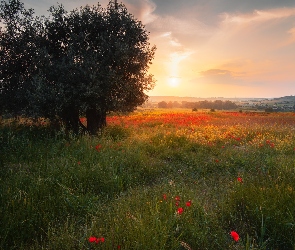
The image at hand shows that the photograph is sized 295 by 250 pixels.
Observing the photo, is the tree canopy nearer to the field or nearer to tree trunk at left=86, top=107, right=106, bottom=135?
tree trunk at left=86, top=107, right=106, bottom=135

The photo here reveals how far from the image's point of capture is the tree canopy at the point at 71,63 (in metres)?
11.7

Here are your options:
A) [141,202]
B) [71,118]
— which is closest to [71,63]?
[71,118]

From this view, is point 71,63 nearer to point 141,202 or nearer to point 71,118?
point 71,118

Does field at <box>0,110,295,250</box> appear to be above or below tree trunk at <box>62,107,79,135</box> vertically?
below

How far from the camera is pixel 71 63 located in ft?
38.7

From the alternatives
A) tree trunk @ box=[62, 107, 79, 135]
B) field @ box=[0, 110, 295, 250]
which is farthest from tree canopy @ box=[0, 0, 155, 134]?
field @ box=[0, 110, 295, 250]

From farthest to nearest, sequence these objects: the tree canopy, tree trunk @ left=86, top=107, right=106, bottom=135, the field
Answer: tree trunk @ left=86, top=107, right=106, bottom=135
the tree canopy
the field

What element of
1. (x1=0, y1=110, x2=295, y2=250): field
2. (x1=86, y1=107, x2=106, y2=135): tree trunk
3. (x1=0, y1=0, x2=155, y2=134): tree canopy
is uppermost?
(x1=0, y1=0, x2=155, y2=134): tree canopy

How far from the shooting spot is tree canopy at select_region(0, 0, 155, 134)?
11.7 m

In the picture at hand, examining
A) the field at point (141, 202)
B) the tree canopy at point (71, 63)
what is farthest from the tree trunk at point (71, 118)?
the field at point (141, 202)

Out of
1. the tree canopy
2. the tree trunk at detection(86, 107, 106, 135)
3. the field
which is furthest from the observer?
the tree trunk at detection(86, 107, 106, 135)

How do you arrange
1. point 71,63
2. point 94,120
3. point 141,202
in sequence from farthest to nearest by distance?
point 94,120
point 71,63
point 141,202

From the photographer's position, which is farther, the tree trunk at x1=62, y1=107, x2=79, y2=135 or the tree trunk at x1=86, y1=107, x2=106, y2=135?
the tree trunk at x1=86, y1=107, x2=106, y2=135

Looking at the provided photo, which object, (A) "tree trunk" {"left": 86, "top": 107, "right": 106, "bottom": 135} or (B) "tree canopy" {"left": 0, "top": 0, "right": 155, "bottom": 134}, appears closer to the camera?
(B) "tree canopy" {"left": 0, "top": 0, "right": 155, "bottom": 134}
